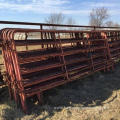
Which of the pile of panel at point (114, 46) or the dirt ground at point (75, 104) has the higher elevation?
the pile of panel at point (114, 46)

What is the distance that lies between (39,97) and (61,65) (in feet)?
3.41

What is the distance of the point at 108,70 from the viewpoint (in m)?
5.45

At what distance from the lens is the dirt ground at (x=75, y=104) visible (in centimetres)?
295

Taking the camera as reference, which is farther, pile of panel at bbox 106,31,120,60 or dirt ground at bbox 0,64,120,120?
pile of panel at bbox 106,31,120,60

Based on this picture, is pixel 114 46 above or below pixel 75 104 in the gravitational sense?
above

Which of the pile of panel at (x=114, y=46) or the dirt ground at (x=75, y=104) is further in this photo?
the pile of panel at (x=114, y=46)

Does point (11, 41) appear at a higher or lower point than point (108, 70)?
higher

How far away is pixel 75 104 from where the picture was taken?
3.41m

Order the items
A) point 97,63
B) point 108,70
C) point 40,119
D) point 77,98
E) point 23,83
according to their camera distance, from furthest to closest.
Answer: point 108,70 < point 97,63 < point 77,98 < point 23,83 < point 40,119

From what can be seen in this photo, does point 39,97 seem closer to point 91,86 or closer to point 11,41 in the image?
point 11,41

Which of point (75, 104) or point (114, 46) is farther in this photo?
point (114, 46)

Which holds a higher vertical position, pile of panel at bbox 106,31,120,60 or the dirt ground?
pile of panel at bbox 106,31,120,60

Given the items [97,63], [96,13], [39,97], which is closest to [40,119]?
[39,97]

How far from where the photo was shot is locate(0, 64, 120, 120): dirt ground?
2.95m
